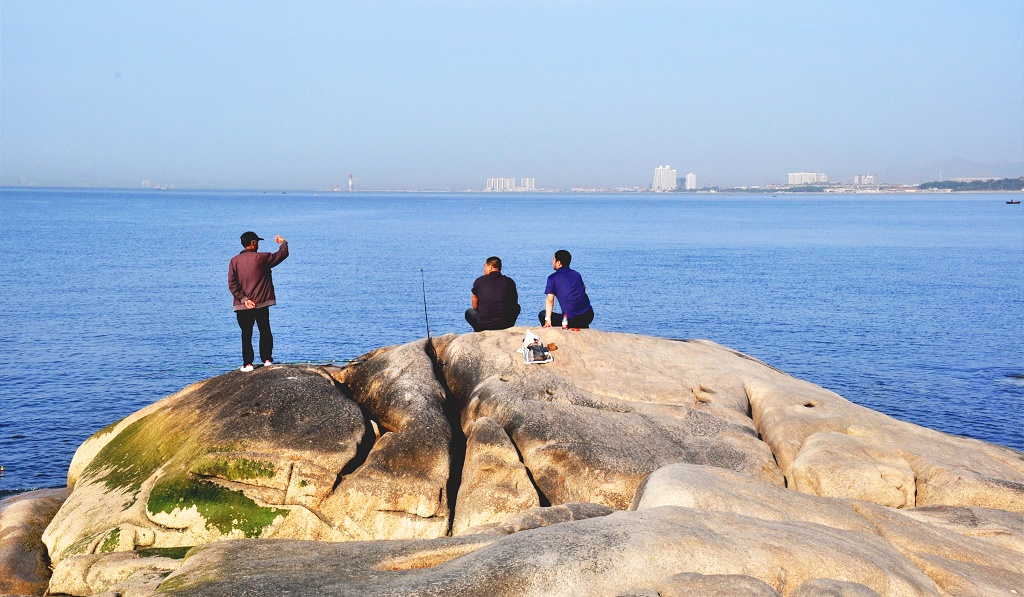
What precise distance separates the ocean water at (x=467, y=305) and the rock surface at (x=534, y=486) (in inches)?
377

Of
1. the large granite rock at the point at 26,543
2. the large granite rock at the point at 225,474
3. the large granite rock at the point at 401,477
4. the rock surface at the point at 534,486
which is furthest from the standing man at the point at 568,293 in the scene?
the large granite rock at the point at 26,543

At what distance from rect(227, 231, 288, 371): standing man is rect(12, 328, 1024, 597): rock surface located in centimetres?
129

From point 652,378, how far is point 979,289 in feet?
162

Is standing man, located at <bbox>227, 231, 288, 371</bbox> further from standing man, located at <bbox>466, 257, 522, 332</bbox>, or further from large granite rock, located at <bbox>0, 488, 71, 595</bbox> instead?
standing man, located at <bbox>466, 257, 522, 332</bbox>

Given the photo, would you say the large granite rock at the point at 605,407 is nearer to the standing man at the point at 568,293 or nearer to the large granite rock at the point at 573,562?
the standing man at the point at 568,293

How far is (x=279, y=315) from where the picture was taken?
149 feet

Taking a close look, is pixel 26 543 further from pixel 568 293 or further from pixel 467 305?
pixel 467 305

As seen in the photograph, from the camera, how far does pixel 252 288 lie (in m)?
16.2

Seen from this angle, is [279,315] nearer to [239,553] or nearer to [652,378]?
[652,378]

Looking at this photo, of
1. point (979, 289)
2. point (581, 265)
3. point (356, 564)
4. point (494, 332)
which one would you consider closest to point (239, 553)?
point (356, 564)

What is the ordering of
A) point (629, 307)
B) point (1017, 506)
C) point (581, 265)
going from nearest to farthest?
point (1017, 506)
point (629, 307)
point (581, 265)

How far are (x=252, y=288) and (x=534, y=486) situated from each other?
7200 millimetres

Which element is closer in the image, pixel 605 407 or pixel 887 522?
pixel 887 522

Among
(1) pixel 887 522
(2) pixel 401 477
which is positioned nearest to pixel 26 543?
(2) pixel 401 477
